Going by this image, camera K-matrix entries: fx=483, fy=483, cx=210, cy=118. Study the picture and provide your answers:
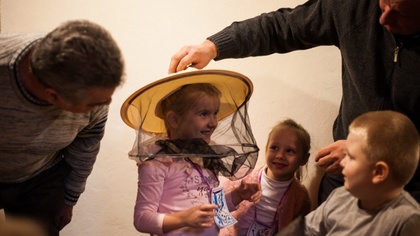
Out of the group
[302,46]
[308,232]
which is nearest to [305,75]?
[302,46]

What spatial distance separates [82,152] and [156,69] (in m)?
0.66

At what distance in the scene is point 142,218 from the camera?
5.02 ft

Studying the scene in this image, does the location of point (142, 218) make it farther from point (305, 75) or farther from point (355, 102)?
point (305, 75)

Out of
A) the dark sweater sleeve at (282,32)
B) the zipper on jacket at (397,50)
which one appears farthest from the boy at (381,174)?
the dark sweater sleeve at (282,32)

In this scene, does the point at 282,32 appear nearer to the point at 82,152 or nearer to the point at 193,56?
the point at 193,56

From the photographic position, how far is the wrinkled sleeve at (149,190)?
154cm

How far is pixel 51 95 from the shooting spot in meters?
1.19

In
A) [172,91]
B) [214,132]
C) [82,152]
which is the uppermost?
[172,91]

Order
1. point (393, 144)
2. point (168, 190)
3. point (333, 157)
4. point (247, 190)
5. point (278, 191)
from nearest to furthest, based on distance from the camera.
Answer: point (393, 144) → point (333, 157) → point (168, 190) → point (247, 190) → point (278, 191)

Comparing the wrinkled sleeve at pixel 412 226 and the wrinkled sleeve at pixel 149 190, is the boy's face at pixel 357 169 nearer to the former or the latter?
the wrinkled sleeve at pixel 412 226

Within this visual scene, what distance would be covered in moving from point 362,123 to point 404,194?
215 millimetres

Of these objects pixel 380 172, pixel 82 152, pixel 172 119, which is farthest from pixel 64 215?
pixel 380 172

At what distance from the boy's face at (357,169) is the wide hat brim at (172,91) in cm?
42

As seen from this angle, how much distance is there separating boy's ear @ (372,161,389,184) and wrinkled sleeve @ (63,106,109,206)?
81cm
